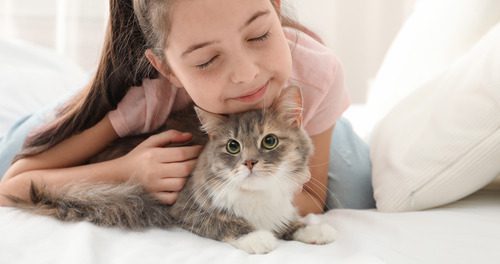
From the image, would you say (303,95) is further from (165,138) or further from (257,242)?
(257,242)

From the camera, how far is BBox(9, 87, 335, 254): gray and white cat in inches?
46.6

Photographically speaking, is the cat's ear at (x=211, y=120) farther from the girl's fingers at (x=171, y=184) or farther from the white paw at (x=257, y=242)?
the white paw at (x=257, y=242)

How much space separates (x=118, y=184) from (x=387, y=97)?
105cm

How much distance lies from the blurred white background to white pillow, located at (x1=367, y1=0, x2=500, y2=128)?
0.98 metres

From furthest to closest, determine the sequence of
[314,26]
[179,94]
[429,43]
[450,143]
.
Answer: [314,26] < [429,43] < [179,94] < [450,143]

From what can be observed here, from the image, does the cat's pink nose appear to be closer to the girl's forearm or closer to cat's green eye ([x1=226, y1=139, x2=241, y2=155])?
cat's green eye ([x1=226, y1=139, x2=241, y2=155])

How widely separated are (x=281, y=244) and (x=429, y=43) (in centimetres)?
113

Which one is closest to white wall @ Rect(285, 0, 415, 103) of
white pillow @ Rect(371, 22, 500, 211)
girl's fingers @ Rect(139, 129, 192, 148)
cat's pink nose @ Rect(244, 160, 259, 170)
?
white pillow @ Rect(371, 22, 500, 211)

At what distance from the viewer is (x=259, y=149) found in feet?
3.93

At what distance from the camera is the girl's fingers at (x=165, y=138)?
4.55ft

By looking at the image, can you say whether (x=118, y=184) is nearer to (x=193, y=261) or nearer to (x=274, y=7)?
(x=193, y=261)

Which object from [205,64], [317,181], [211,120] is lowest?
[317,181]

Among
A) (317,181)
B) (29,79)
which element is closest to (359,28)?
(29,79)

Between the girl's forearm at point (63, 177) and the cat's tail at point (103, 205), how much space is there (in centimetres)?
4
